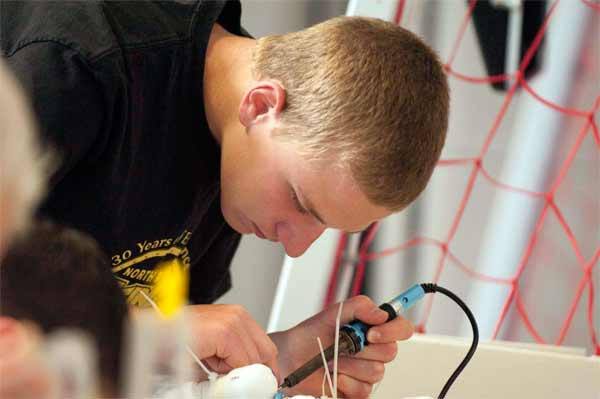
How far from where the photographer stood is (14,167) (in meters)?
0.22

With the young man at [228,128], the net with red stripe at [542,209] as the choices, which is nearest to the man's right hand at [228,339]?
the young man at [228,128]

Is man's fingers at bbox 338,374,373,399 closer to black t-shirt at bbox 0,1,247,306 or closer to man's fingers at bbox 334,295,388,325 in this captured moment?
man's fingers at bbox 334,295,388,325

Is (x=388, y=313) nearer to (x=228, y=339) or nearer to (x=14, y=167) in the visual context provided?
(x=228, y=339)

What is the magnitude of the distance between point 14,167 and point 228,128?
0.51 metres

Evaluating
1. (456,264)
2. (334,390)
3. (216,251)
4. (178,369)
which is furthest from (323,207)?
(456,264)

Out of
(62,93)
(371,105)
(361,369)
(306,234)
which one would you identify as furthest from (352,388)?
(62,93)

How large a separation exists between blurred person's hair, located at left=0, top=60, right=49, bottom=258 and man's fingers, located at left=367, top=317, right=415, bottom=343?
1.72 ft

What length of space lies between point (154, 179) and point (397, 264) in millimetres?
570

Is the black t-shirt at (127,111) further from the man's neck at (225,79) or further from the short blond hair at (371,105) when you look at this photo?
the short blond hair at (371,105)

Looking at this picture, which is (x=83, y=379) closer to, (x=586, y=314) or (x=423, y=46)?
(x=423, y=46)

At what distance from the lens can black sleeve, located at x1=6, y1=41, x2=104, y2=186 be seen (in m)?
0.60

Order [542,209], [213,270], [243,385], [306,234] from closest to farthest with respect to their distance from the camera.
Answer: [243,385] < [306,234] < [213,270] < [542,209]

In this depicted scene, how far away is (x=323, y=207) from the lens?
0.67m

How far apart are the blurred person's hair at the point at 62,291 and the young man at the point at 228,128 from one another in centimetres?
34
